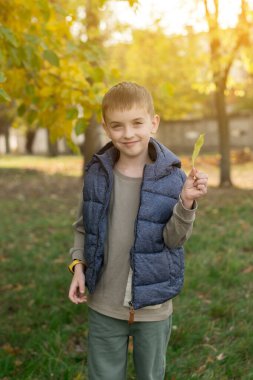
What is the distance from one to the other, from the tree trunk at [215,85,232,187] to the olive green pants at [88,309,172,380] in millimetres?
9721

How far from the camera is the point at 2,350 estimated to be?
340 centimetres

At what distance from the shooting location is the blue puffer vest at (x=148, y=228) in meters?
2.10

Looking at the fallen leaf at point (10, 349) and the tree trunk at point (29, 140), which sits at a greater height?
the tree trunk at point (29, 140)

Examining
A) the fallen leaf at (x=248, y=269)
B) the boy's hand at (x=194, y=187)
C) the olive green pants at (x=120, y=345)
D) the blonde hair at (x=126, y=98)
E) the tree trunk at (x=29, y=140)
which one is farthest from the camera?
the tree trunk at (x=29, y=140)

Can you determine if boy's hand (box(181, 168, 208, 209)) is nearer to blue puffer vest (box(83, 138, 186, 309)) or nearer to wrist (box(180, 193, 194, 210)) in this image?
wrist (box(180, 193, 194, 210))

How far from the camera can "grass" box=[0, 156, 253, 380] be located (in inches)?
126

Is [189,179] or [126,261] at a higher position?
[189,179]

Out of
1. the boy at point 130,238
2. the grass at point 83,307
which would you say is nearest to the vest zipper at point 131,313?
the boy at point 130,238

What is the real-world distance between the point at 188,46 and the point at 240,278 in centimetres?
792

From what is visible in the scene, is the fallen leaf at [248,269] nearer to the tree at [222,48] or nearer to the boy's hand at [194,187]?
the boy's hand at [194,187]

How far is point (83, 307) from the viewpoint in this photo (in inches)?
162

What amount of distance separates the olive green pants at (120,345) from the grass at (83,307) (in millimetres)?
792

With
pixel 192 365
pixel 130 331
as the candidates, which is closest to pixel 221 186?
pixel 192 365

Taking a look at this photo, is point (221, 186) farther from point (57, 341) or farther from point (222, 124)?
point (57, 341)
